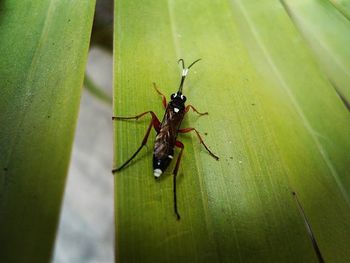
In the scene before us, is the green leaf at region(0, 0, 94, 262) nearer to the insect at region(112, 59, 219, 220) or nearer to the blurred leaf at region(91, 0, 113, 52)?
the insect at region(112, 59, 219, 220)

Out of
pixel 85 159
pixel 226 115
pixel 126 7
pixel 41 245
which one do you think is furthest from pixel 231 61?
pixel 85 159

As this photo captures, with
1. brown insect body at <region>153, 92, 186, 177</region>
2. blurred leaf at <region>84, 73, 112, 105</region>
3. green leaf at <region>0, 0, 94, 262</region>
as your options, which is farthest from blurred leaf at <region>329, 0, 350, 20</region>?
blurred leaf at <region>84, 73, 112, 105</region>

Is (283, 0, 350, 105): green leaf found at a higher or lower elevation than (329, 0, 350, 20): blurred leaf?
lower

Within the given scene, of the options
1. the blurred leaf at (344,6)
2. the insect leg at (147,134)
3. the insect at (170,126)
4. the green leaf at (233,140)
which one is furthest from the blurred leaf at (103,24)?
the blurred leaf at (344,6)

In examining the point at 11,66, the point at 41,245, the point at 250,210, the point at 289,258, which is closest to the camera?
the point at 41,245

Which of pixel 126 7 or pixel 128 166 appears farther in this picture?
pixel 126 7

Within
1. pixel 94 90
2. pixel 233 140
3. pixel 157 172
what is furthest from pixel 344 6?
pixel 94 90

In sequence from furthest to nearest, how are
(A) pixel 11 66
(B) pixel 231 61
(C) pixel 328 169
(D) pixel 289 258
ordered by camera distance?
(B) pixel 231 61 → (C) pixel 328 169 → (A) pixel 11 66 → (D) pixel 289 258

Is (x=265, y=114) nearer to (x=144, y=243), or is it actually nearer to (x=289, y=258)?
(x=289, y=258)
